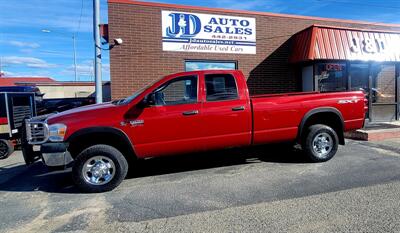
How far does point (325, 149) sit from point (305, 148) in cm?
50

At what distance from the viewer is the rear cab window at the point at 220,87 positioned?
5934 millimetres

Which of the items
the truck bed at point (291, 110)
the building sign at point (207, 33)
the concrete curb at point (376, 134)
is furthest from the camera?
the building sign at point (207, 33)

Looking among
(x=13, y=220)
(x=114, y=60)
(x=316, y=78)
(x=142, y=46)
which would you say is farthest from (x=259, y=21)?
(x=13, y=220)

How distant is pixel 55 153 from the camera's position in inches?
200

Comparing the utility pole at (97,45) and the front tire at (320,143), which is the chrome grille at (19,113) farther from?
the front tire at (320,143)

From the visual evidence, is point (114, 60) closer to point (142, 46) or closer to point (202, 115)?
point (142, 46)

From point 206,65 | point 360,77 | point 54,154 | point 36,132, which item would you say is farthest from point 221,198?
point 360,77

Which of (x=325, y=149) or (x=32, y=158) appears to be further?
(x=325, y=149)

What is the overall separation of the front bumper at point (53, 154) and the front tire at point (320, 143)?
471 cm

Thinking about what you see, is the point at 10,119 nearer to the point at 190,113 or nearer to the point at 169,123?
the point at 169,123

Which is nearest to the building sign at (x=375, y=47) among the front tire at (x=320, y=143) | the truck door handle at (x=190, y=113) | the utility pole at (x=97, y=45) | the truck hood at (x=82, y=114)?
the front tire at (x=320, y=143)

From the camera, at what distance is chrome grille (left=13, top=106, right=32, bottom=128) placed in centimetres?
934

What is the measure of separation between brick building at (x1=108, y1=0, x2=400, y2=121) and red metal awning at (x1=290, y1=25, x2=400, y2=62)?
0.03 meters

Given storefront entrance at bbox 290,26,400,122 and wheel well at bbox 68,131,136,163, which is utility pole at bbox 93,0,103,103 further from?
storefront entrance at bbox 290,26,400,122
